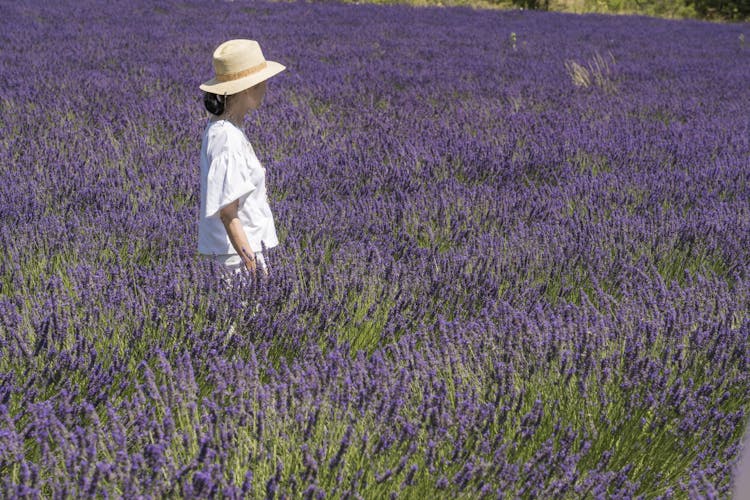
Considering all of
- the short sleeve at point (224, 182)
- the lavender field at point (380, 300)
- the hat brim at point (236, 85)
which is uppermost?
the hat brim at point (236, 85)

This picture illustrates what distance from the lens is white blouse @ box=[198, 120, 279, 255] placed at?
236 centimetres

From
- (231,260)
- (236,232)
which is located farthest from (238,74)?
(231,260)

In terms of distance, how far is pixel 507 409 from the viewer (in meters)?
1.73

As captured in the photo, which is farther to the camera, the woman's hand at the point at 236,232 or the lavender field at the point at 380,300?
the woman's hand at the point at 236,232

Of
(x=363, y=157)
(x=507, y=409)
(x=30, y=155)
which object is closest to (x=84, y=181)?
(x=30, y=155)

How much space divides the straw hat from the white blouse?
4.6 inches

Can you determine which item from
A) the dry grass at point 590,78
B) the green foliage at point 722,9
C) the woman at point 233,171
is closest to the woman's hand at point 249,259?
the woman at point 233,171

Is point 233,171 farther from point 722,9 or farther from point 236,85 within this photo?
point 722,9

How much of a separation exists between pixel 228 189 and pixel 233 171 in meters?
0.06

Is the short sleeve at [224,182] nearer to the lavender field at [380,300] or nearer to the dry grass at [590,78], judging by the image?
the lavender field at [380,300]

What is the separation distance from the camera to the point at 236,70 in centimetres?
246

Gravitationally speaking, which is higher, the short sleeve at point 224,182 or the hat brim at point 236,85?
the hat brim at point 236,85

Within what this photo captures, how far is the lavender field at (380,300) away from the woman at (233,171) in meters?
0.13

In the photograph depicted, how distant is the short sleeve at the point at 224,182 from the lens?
2.34 m
